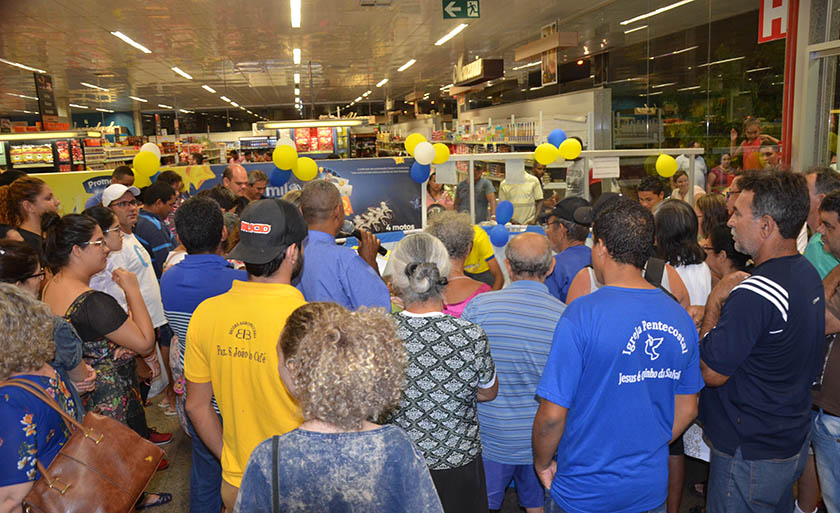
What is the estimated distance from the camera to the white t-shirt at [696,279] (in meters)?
3.19

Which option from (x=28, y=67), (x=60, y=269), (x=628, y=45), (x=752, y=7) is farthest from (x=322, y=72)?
(x=60, y=269)

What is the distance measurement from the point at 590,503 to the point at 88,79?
1597cm

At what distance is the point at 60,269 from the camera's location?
2.83 metres

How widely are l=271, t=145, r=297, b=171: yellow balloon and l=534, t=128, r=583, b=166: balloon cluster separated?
2.18 meters

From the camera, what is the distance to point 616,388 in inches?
73.9

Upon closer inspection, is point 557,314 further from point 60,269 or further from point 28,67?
point 28,67

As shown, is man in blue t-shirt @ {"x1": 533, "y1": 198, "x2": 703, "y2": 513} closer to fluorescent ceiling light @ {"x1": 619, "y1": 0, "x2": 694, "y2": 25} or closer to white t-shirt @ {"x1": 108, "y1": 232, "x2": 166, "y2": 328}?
white t-shirt @ {"x1": 108, "y1": 232, "x2": 166, "y2": 328}

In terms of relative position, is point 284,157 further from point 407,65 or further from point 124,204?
point 407,65

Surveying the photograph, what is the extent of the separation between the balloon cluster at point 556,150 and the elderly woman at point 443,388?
11.9ft

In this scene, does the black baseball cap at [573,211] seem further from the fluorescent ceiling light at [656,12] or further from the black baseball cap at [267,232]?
the fluorescent ceiling light at [656,12]

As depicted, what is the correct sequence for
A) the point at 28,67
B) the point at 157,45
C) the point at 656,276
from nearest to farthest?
the point at 656,276, the point at 157,45, the point at 28,67

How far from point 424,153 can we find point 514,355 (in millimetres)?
3272

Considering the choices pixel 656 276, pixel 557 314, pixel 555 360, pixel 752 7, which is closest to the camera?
pixel 555 360

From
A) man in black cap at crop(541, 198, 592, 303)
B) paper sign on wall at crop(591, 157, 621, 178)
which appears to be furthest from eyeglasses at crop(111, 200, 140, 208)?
paper sign on wall at crop(591, 157, 621, 178)
